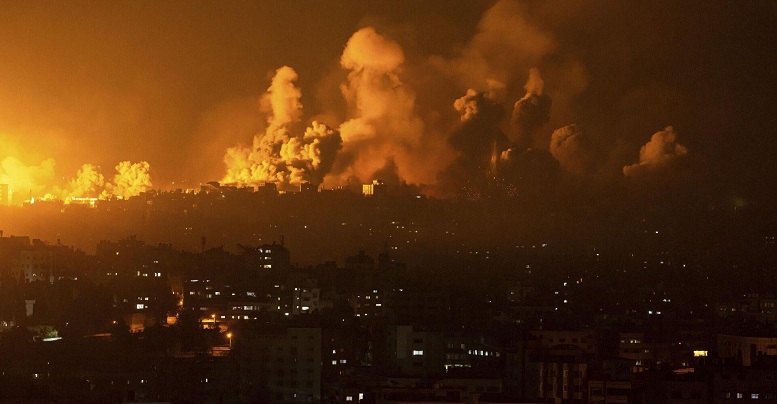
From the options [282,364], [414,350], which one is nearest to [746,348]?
[414,350]

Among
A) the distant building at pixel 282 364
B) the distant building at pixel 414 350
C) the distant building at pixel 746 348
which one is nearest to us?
the distant building at pixel 746 348

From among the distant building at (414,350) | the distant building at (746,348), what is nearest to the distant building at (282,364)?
the distant building at (414,350)

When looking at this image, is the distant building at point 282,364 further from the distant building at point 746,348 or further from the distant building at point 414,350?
the distant building at point 746,348

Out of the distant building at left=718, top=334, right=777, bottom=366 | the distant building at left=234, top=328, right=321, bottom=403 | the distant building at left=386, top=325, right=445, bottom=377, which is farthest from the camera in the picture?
the distant building at left=386, top=325, right=445, bottom=377

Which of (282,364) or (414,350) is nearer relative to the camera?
(282,364)

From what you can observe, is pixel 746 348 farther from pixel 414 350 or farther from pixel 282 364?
pixel 282 364

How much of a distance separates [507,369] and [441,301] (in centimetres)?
1369

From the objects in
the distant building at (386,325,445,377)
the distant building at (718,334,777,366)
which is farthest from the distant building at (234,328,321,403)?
the distant building at (718,334,777,366)

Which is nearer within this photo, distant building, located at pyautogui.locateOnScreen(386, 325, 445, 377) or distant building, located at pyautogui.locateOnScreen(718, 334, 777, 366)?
distant building, located at pyautogui.locateOnScreen(718, 334, 777, 366)

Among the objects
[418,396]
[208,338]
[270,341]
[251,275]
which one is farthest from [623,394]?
[251,275]

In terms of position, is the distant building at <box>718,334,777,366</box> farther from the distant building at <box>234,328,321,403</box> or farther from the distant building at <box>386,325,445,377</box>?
the distant building at <box>234,328,321,403</box>

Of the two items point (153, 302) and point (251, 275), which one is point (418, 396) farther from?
point (251, 275)

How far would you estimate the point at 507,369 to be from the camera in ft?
99.4

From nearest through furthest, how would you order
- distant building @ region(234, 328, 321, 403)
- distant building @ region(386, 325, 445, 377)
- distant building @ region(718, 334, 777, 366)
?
1. distant building @ region(718, 334, 777, 366)
2. distant building @ region(234, 328, 321, 403)
3. distant building @ region(386, 325, 445, 377)
